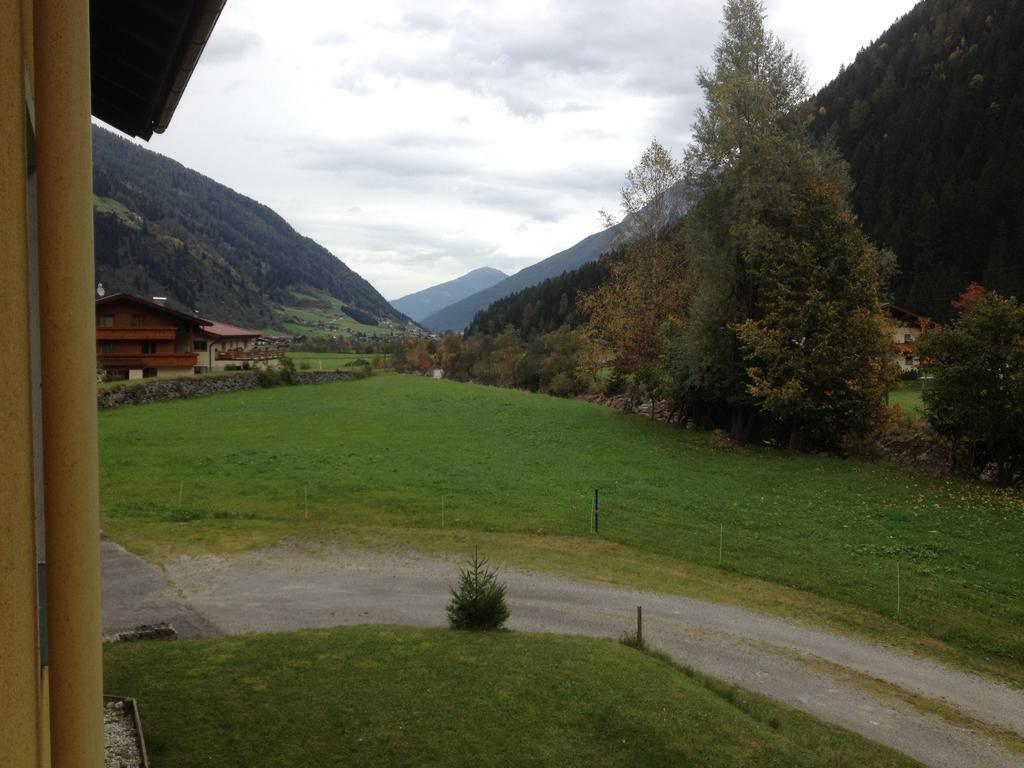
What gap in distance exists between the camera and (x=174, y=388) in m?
53.2

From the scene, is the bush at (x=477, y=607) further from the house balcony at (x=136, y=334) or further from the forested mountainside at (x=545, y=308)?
the forested mountainside at (x=545, y=308)

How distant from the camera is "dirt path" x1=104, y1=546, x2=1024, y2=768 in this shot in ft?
35.2

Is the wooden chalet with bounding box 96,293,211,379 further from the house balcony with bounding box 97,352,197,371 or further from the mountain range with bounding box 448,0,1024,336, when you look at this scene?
the mountain range with bounding box 448,0,1024,336

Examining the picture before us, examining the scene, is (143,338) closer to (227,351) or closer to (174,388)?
(174,388)

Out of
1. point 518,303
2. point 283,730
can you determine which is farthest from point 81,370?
point 518,303

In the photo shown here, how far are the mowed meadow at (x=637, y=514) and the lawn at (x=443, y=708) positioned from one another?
20.6 feet

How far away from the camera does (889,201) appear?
93375mm

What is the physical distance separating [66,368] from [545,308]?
138342 millimetres

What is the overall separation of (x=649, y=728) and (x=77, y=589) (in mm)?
6940

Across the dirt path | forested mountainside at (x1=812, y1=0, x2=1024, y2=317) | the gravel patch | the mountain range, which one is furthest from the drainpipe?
the mountain range

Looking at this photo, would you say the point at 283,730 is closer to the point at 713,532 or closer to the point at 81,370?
the point at 81,370

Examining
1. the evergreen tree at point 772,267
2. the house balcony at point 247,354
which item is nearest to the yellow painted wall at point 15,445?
the evergreen tree at point 772,267

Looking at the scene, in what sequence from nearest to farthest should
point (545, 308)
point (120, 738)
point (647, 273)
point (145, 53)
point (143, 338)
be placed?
1. point (145, 53)
2. point (120, 738)
3. point (647, 273)
4. point (143, 338)
5. point (545, 308)

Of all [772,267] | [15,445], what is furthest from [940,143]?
[15,445]
